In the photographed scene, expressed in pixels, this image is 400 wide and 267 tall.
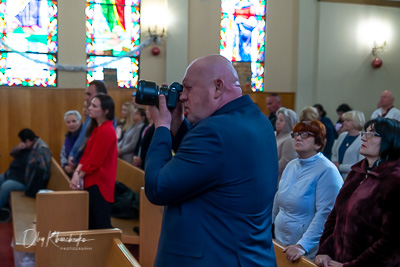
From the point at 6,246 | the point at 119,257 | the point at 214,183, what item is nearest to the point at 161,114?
the point at 214,183

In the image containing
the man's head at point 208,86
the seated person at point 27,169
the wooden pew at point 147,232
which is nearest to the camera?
the man's head at point 208,86

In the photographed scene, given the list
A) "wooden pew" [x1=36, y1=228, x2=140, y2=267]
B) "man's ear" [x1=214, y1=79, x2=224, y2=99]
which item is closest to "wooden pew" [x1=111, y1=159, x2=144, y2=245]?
"wooden pew" [x1=36, y1=228, x2=140, y2=267]

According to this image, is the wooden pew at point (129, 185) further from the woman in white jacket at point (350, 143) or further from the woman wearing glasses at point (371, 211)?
the woman wearing glasses at point (371, 211)

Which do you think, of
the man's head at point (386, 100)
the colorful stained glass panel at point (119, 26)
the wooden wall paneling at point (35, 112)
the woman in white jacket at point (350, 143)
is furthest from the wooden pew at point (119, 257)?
the colorful stained glass panel at point (119, 26)

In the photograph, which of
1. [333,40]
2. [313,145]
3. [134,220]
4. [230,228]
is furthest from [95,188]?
[333,40]

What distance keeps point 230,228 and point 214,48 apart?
9.11 m

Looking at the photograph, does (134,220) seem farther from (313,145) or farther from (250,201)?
(250,201)

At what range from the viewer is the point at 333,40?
10781 mm

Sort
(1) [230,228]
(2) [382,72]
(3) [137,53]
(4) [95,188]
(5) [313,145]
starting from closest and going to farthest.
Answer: (1) [230,228]
(5) [313,145]
(4) [95,188]
(3) [137,53]
(2) [382,72]

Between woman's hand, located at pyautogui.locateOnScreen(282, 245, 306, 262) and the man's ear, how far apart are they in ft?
3.99

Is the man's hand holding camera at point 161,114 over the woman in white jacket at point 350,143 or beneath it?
over

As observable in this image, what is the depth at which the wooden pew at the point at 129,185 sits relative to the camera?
15.1 ft

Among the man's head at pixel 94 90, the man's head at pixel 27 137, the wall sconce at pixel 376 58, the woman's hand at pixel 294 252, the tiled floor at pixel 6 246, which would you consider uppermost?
the wall sconce at pixel 376 58

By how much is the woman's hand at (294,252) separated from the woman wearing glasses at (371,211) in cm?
9
